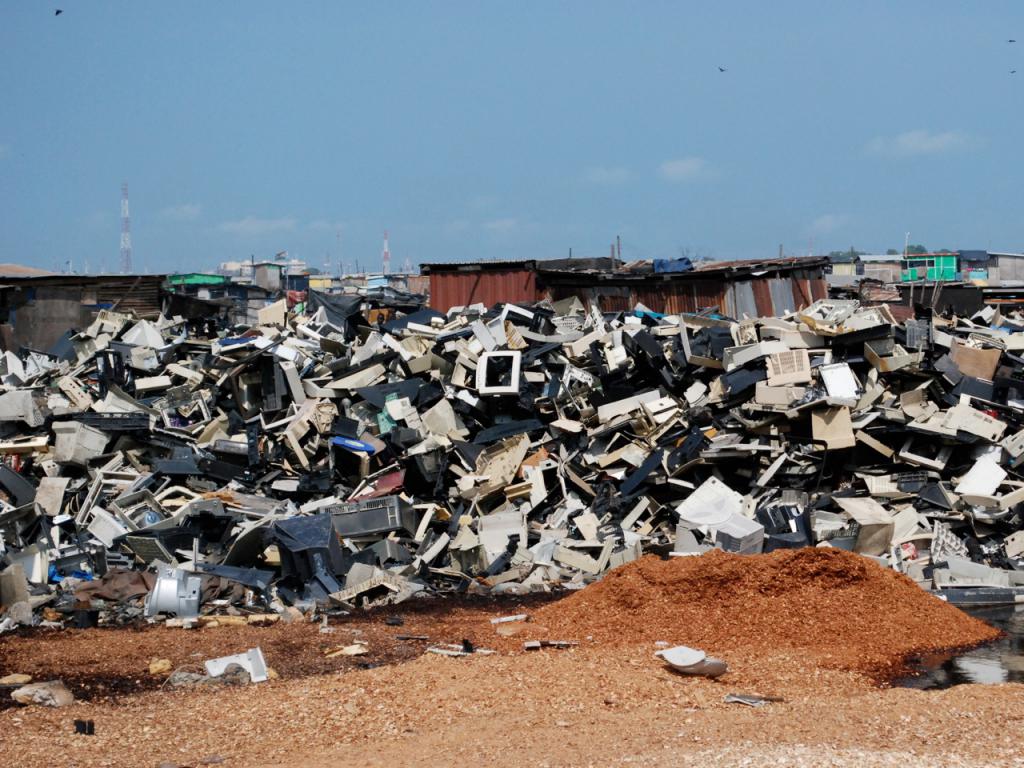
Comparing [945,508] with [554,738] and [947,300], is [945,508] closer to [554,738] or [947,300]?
[554,738]

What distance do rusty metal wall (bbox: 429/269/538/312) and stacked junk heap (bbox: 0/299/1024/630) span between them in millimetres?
7872

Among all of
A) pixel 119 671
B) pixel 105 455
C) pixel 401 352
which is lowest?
pixel 119 671

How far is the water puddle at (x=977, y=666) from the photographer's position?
873 cm

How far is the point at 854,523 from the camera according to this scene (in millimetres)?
12648

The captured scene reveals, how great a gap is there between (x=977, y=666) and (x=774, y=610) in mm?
1743

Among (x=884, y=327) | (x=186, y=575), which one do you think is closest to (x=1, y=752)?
(x=186, y=575)

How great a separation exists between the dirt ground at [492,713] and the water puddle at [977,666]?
621 millimetres

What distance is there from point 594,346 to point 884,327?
4100 millimetres

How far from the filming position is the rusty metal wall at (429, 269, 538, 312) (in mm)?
25703

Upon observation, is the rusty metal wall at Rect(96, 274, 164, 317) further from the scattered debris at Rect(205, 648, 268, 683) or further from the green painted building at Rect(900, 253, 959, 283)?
the green painted building at Rect(900, 253, 959, 283)

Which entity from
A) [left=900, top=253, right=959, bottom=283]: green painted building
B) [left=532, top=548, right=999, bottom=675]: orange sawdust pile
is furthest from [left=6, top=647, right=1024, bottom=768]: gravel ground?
[left=900, top=253, right=959, bottom=283]: green painted building

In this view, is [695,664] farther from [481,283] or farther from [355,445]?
[481,283]

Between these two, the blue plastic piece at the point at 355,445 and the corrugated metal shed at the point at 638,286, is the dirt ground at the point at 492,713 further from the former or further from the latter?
the corrugated metal shed at the point at 638,286

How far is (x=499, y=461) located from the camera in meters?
14.4
